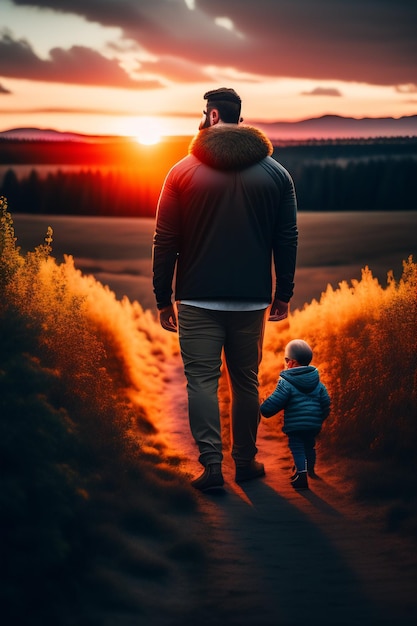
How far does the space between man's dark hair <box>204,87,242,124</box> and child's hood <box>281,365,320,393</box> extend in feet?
5.89

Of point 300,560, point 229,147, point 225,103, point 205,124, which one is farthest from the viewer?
point 205,124

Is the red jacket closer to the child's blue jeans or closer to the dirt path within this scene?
the child's blue jeans

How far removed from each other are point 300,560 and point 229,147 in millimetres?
2668

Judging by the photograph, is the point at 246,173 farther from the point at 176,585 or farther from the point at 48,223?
the point at 48,223

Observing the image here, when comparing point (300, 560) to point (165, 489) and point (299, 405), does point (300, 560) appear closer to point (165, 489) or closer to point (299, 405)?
point (165, 489)

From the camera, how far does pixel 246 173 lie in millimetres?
6145

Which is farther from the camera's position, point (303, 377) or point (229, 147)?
point (303, 377)

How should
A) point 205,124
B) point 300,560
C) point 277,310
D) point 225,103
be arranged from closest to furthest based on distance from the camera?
point 300,560
point 225,103
point 205,124
point 277,310

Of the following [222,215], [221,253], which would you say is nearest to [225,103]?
[222,215]

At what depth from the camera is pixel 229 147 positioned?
607cm

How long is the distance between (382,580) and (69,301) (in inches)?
168

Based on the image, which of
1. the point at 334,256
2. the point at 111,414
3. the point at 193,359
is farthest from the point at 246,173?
the point at 334,256

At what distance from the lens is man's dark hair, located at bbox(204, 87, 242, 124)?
20.6 ft

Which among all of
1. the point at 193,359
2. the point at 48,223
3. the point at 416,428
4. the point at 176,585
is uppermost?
the point at 48,223
